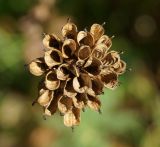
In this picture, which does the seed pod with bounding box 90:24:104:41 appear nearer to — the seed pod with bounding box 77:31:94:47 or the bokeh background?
the seed pod with bounding box 77:31:94:47

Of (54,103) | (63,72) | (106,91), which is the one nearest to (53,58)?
(63,72)

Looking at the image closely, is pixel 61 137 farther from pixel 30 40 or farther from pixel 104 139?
pixel 30 40

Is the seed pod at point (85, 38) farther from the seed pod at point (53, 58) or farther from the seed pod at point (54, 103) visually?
the seed pod at point (54, 103)

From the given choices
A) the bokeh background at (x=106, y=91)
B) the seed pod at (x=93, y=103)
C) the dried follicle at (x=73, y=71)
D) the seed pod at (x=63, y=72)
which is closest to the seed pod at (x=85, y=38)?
the dried follicle at (x=73, y=71)

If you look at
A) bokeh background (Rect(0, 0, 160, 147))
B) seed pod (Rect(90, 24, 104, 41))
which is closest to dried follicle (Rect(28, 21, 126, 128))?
seed pod (Rect(90, 24, 104, 41))

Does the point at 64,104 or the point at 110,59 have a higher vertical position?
the point at 110,59

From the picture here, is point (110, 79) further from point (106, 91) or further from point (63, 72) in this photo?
point (106, 91)

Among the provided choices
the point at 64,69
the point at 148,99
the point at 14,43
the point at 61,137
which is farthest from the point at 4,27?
the point at 64,69
